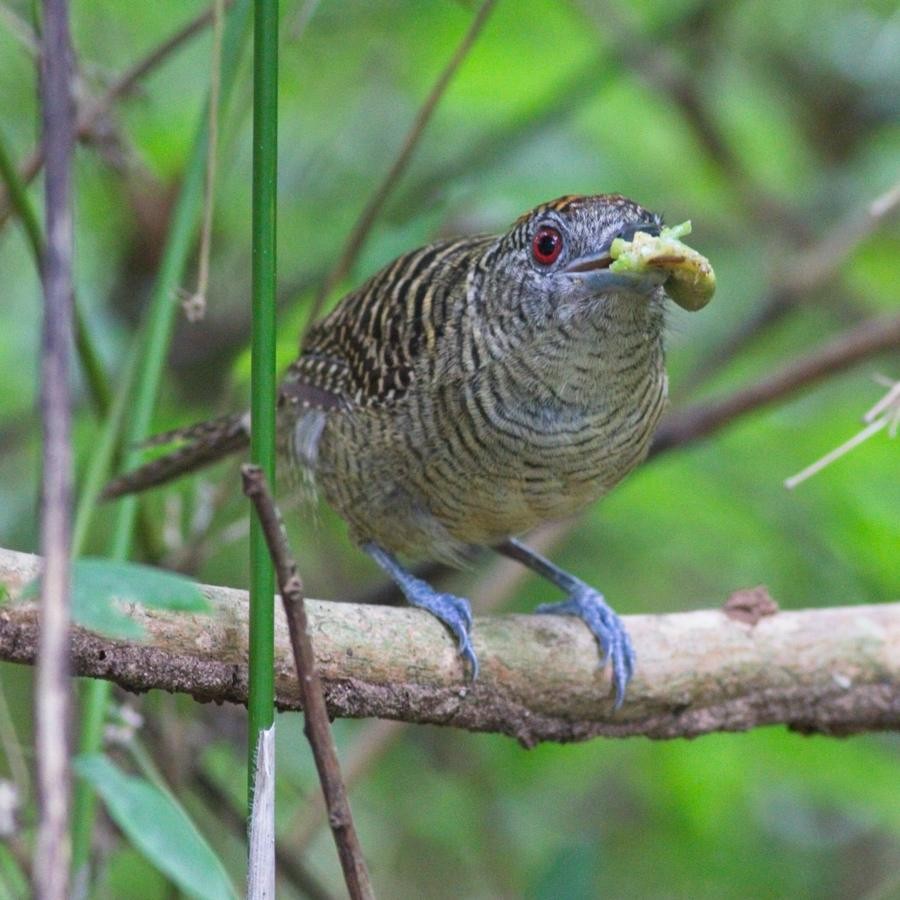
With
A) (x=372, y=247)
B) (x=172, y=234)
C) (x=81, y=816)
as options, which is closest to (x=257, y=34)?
(x=172, y=234)

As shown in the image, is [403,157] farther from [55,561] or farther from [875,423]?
[55,561]

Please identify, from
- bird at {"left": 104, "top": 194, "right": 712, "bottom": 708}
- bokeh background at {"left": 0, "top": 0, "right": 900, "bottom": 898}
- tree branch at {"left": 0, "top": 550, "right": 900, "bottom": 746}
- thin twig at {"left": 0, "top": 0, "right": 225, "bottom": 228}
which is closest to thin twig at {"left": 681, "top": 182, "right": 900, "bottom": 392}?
bokeh background at {"left": 0, "top": 0, "right": 900, "bottom": 898}

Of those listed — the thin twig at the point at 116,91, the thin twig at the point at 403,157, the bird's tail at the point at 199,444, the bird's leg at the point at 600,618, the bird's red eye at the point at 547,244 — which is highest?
the thin twig at the point at 116,91

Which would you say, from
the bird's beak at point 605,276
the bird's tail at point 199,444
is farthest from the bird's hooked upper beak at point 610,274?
the bird's tail at point 199,444

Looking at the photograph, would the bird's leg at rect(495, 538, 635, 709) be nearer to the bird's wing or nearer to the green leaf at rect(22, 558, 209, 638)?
the bird's wing

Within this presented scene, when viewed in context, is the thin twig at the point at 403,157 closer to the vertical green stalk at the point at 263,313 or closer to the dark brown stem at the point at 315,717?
the vertical green stalk at the point at 263,313

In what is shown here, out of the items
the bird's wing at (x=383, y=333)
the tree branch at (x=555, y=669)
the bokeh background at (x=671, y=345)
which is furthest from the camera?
the bokeh background at (x=671, y=345)
